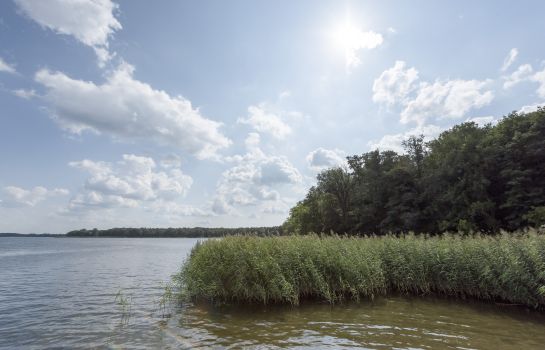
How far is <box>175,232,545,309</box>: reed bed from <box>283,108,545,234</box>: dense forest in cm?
1606

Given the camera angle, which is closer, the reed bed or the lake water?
the lake water

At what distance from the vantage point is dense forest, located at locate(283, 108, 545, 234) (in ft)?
127

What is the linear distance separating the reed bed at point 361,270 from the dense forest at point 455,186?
16.1 metres

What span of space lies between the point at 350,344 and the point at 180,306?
8034mm

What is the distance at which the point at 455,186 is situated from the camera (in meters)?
44.1

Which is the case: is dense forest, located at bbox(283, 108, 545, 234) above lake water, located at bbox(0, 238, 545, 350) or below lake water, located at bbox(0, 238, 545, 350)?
above

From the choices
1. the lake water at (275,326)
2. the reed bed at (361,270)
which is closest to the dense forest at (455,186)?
the reed bed at (361,270)

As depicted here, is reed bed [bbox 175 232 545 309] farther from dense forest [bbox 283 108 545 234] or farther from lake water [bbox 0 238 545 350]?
dense forest [bbox 283 108 545 234]

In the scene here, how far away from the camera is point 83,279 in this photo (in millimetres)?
25219

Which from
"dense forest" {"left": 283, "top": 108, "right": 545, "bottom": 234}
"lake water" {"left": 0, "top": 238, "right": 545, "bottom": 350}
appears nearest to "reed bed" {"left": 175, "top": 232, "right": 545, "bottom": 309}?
"lake water" {"left": 0, "top": 238, "right": 545, "bottom": 350}

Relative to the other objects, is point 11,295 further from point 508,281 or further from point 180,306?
point 508,281

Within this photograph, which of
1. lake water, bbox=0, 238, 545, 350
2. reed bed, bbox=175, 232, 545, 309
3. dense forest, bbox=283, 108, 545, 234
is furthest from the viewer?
dense forest, bbox=283, 108, 545, 234

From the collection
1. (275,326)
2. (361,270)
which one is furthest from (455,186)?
(275,326)

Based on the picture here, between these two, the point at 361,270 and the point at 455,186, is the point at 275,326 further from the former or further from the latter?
the point at 455,186
